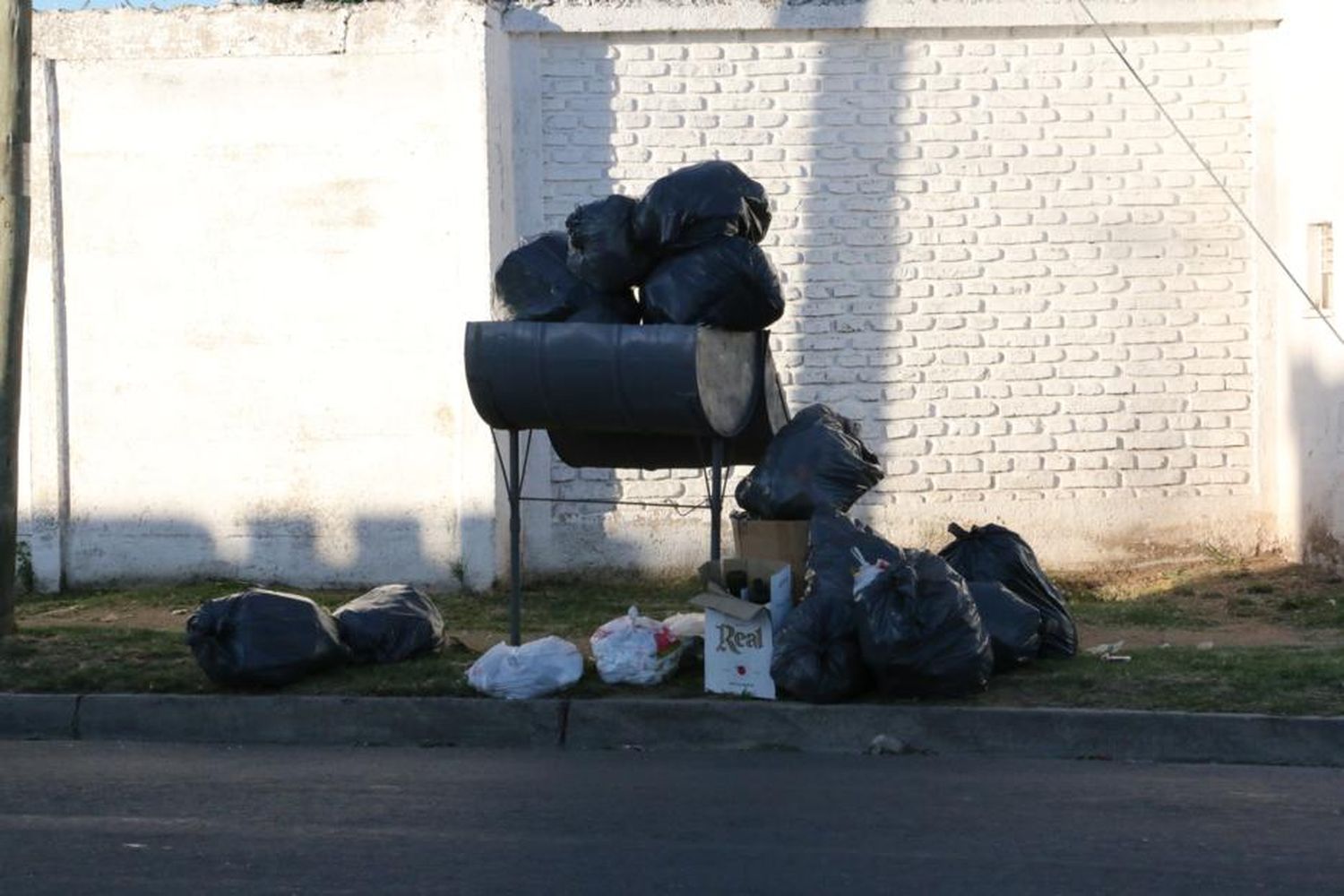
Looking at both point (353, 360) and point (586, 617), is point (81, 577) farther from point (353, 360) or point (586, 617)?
point (586, 617)

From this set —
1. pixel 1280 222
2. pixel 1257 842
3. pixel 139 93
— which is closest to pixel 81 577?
pixel 139 93

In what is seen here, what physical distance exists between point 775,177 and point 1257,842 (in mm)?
7333

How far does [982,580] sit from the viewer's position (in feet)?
30.6

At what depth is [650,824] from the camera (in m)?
6.43

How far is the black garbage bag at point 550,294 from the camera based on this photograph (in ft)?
29.6

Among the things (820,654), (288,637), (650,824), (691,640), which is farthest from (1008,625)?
(288,637)

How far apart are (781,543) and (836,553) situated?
47cm

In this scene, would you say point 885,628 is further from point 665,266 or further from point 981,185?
point 981,185

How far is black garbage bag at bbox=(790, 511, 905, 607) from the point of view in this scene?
28.1 ft

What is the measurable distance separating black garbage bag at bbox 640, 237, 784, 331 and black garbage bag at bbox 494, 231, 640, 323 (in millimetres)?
156

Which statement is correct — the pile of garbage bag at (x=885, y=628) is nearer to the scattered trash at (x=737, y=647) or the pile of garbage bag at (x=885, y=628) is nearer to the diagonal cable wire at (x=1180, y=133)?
the scattered trash at (x=737, y=647)

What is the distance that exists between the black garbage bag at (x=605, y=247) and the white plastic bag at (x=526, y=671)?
1633 millimetres

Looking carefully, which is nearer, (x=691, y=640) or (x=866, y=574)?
(x=866, y=574)

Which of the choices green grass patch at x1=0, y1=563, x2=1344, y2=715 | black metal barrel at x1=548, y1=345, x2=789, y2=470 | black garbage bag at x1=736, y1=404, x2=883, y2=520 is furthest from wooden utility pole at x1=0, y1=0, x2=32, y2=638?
black garbage bag at x1=736, y1=404, x2=883, y2=520
